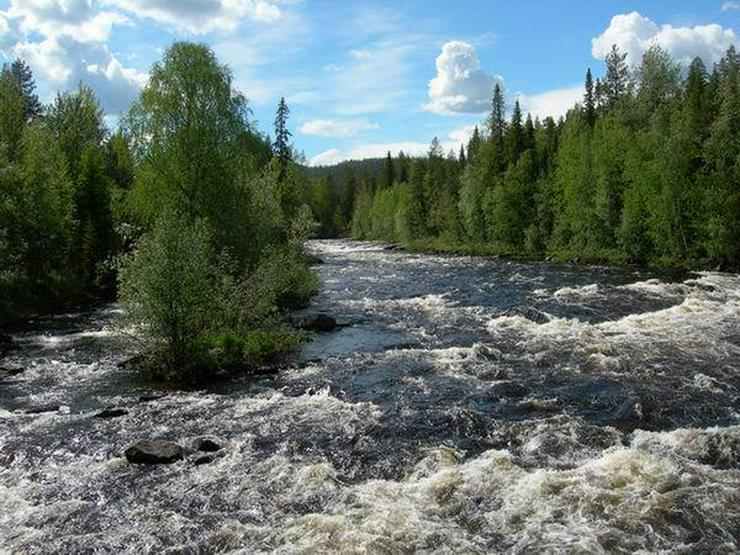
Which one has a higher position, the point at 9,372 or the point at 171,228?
the point at 171,228

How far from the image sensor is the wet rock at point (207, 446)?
1642 cm

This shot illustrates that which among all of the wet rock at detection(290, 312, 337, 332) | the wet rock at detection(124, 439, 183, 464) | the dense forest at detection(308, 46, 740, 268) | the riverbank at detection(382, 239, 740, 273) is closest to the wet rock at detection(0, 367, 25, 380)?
the wet rock at detection(124, 439, 183, 464)

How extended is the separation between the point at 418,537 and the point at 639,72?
285ft

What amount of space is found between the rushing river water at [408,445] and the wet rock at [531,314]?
0.80 meters

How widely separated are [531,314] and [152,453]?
23.0 metres

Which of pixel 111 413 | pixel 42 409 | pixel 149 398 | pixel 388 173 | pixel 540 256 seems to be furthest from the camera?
pixel 388 173

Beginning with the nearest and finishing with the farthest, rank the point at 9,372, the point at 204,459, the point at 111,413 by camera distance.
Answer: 1. the point at 204,459
2. the point at 111,413
3. the point at 9,372

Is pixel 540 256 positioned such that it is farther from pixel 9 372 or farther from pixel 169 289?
pixel 9 372

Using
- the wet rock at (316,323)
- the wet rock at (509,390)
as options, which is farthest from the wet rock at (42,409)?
the wet rock at (509,390)

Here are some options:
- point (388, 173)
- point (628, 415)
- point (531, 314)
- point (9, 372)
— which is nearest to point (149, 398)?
point (9, 372)

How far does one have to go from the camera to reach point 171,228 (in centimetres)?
2381

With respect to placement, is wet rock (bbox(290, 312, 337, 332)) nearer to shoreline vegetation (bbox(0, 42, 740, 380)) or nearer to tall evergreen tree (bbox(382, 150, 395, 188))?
shoreline vegetation (bbox(0, 42, 740, 380))

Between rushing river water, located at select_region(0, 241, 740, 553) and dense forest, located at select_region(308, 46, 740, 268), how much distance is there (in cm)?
Answer: 2900

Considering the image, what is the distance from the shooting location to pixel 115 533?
1240cm
